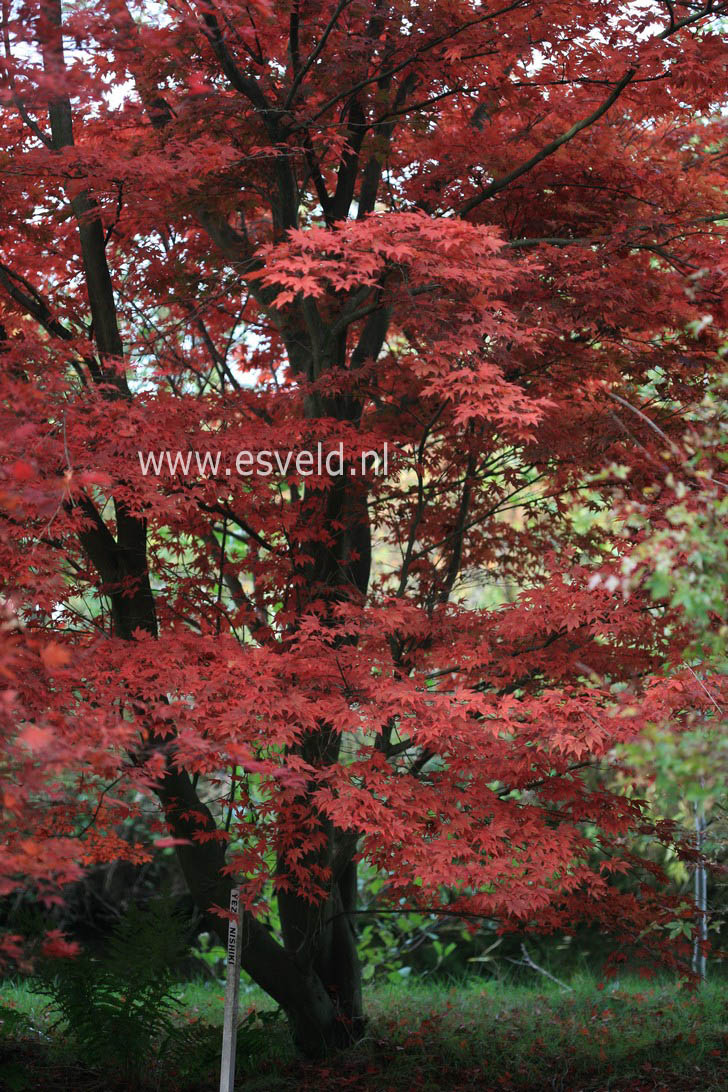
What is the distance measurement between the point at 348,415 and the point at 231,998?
346 centimetres

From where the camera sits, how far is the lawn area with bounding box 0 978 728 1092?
633cm

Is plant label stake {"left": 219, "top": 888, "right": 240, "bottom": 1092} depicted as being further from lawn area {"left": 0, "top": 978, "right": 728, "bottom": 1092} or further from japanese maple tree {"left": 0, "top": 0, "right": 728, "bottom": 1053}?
lawn area {"left": 0, "top": 978, "right": 728, "bottom": 1092}

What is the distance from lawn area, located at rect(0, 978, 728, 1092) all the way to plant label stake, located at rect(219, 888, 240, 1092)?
130 cm

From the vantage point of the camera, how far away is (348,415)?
6.68m

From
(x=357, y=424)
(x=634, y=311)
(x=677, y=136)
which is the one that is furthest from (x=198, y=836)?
(x=677, y=136)

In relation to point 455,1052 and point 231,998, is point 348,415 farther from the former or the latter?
point 455,1052

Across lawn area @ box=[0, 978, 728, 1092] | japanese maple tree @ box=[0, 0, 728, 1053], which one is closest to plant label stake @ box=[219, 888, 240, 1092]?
japanese maple tree @ box=[0, 0, 728, 1053]

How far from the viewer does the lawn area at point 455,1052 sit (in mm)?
6332

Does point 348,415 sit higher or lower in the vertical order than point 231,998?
higher

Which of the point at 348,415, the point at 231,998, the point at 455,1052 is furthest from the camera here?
the point at 455,1052

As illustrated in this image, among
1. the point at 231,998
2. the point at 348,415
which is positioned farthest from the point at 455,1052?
the point at 348,415

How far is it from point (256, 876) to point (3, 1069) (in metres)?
2.43

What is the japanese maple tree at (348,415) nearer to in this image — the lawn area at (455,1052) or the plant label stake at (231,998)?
the plant label stake at (231,998)

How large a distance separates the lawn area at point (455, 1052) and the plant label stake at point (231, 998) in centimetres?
130
